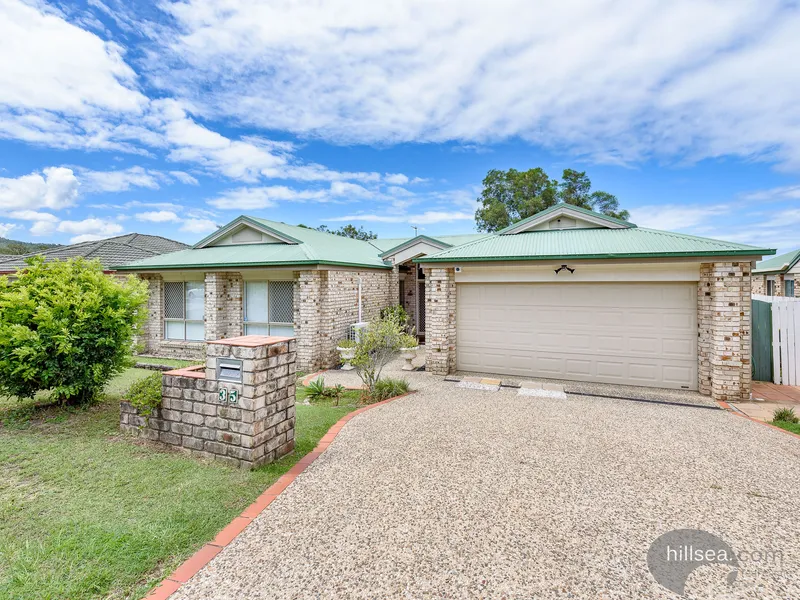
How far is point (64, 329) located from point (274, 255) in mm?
6151

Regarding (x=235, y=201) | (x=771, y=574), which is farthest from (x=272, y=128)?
(x=771, y=574)

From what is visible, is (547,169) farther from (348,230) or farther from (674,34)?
(674,34)

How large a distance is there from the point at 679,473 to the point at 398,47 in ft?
36.5

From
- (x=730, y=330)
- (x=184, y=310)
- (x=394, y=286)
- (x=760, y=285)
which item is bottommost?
(x=730, y=330)

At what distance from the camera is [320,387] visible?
778 cm

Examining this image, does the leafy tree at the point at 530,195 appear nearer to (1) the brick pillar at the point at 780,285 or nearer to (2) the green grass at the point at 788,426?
(1) the brick pillar at the point at 780,285

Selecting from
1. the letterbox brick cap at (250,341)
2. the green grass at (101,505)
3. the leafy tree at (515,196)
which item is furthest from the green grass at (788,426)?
the leafy tree at (515,196)

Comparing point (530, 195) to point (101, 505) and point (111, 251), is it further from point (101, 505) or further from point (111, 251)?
point (101, 505)

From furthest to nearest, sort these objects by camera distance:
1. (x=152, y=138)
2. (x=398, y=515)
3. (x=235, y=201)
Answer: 1. (x=235, y=201)
2. (x=152, y=138)
3. (x=398, y=515)

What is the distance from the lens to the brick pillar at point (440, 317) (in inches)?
381

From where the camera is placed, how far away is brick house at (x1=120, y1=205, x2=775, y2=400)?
7.76m

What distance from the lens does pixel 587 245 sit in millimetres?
8977

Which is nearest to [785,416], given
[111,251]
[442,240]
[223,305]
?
[442,240]

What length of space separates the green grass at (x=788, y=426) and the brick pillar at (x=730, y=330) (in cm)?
134
